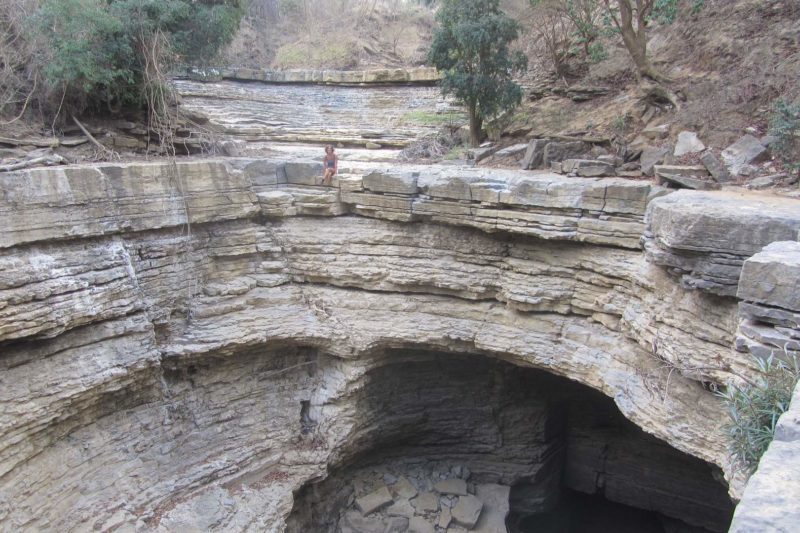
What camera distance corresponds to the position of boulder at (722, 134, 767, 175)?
8422 millimetres

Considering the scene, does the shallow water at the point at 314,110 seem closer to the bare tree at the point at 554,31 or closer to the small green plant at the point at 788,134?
the bare tree at the point at 554,31

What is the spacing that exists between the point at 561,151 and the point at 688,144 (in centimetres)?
183

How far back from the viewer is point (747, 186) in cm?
800

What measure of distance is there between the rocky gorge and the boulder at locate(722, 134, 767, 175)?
1.11 metres

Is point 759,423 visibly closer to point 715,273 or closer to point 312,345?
point 715,273

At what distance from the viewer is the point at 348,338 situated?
9492mm

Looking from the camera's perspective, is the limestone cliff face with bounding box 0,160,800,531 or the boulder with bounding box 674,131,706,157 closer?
the limestone cliff face with bounding box 0,160,800,531

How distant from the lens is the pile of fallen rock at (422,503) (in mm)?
10266

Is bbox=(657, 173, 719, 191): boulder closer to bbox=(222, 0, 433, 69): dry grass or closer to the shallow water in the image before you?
the shallow water

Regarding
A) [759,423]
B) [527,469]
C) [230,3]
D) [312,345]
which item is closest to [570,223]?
[759,423]

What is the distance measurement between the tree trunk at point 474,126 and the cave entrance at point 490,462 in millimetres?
4235

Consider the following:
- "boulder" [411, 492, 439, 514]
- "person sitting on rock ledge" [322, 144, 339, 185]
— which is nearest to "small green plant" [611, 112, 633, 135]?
"person sitting on rock ledge" [322, 144, 339, 185]

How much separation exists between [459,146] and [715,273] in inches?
271

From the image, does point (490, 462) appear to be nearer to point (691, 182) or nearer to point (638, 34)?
point (691, 182)
